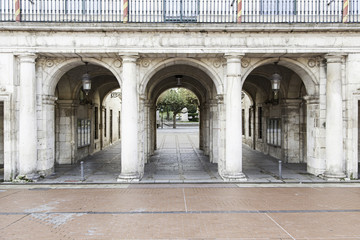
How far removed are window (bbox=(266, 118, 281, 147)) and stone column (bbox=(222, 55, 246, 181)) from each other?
6513 millimetres

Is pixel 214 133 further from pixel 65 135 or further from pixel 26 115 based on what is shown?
pixel 26 115

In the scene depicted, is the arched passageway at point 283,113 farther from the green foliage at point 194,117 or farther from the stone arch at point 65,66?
the green foliage at point 194,117

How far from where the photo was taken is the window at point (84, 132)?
1558 centimetres

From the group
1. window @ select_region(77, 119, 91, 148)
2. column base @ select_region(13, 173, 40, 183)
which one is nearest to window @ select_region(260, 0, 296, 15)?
column base @ select_region(13, 173, 40, 183)

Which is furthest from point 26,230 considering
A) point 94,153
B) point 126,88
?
point 94,153

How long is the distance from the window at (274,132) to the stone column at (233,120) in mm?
6513

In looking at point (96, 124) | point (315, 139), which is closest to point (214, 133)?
point (315, 139)

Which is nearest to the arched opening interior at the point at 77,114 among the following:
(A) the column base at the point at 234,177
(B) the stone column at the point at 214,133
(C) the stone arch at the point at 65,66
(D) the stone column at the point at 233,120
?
(C) the stone arch at the point at 65,66

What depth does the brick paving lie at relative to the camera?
5617 millimetres

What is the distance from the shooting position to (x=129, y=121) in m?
10.1

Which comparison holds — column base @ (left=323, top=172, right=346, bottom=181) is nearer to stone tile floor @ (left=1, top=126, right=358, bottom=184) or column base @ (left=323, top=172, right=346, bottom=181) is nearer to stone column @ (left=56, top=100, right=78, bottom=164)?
stone tile floor @ (left=1, top=126, right=358, bottom=184)

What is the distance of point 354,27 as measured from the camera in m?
9.80

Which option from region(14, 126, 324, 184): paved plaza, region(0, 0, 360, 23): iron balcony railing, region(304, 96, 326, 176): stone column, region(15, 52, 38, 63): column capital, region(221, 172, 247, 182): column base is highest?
region(0, 0, 360, 23): iron balcony railing

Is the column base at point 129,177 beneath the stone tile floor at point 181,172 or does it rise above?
above
